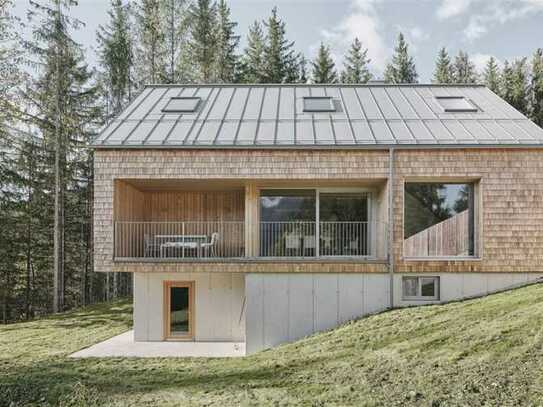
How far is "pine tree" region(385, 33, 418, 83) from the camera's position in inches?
1080

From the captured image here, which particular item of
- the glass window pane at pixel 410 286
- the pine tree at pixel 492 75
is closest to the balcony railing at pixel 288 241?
the glass window pane at pixel 410 286

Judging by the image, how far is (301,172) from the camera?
33.0 ft

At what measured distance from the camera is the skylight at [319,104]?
1215cm

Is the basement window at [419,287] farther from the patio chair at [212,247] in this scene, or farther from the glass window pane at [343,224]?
the patio chair at [212,247]

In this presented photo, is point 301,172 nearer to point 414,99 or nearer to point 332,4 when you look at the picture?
point 414,99

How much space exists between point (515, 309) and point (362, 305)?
306 cm

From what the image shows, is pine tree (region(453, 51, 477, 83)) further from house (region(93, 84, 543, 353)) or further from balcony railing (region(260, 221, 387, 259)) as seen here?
balcony railing (region(260, 221, 387, 259))

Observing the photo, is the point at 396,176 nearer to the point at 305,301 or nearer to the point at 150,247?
the point at 305,301

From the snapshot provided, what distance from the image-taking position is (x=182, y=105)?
12461 mm

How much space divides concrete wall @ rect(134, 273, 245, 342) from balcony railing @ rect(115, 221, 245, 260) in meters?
0.69

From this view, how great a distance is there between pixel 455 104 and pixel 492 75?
55.8 ft

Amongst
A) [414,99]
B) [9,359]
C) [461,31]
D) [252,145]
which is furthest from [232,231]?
[461,31]

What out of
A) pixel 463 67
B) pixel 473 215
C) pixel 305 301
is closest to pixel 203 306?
pixel 305 301

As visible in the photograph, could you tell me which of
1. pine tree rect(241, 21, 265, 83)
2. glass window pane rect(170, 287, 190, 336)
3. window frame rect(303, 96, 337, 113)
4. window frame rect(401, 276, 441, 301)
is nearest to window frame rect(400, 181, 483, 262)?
window frame rect(401, 276, 441, 301)
